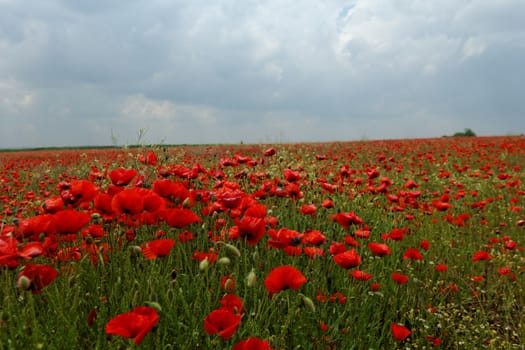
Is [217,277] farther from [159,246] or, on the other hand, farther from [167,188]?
[159,246]

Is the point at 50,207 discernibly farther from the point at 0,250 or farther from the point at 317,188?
the point at 317,188

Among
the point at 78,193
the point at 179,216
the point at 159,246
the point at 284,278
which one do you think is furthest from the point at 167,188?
the point at 284,278

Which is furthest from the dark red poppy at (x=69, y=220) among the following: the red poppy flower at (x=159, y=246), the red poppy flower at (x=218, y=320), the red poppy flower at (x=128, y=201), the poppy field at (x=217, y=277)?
the red poppy flower at (x=218, y=320)

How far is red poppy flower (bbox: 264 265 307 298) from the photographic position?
4.44ft

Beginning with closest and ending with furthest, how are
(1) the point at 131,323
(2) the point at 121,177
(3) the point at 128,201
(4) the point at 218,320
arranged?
(1) the point at 131,323, (4) the point at 218,320, (3) the point at 128,201, (2) the point at 121,177

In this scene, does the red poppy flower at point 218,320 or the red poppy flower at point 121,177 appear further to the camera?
the red poppy flower at point 121,177

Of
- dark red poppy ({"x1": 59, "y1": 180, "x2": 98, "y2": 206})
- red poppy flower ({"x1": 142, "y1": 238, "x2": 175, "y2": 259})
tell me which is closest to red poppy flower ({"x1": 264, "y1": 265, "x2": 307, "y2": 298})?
red poppy flower ({"x1": 142, "y1": 238, "x2": 175, "y2": 259})

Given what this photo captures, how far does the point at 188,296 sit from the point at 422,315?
6.18ft

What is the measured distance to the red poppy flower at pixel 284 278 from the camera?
1.35m

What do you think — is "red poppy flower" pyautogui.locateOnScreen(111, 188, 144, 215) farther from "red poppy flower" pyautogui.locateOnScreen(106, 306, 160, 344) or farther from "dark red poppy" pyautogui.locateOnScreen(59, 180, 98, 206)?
"red poppy flower" pyautogui.locateOnScreen(106, 306, 160, 344)

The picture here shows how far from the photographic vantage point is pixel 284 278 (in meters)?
1.38

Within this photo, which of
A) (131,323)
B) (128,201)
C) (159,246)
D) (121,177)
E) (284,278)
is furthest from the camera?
(121,177)

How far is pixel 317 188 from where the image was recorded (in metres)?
4.42

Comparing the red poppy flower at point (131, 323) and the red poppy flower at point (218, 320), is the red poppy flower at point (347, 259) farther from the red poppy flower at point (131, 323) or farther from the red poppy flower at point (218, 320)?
the red poppy flower at point (131, 323)
